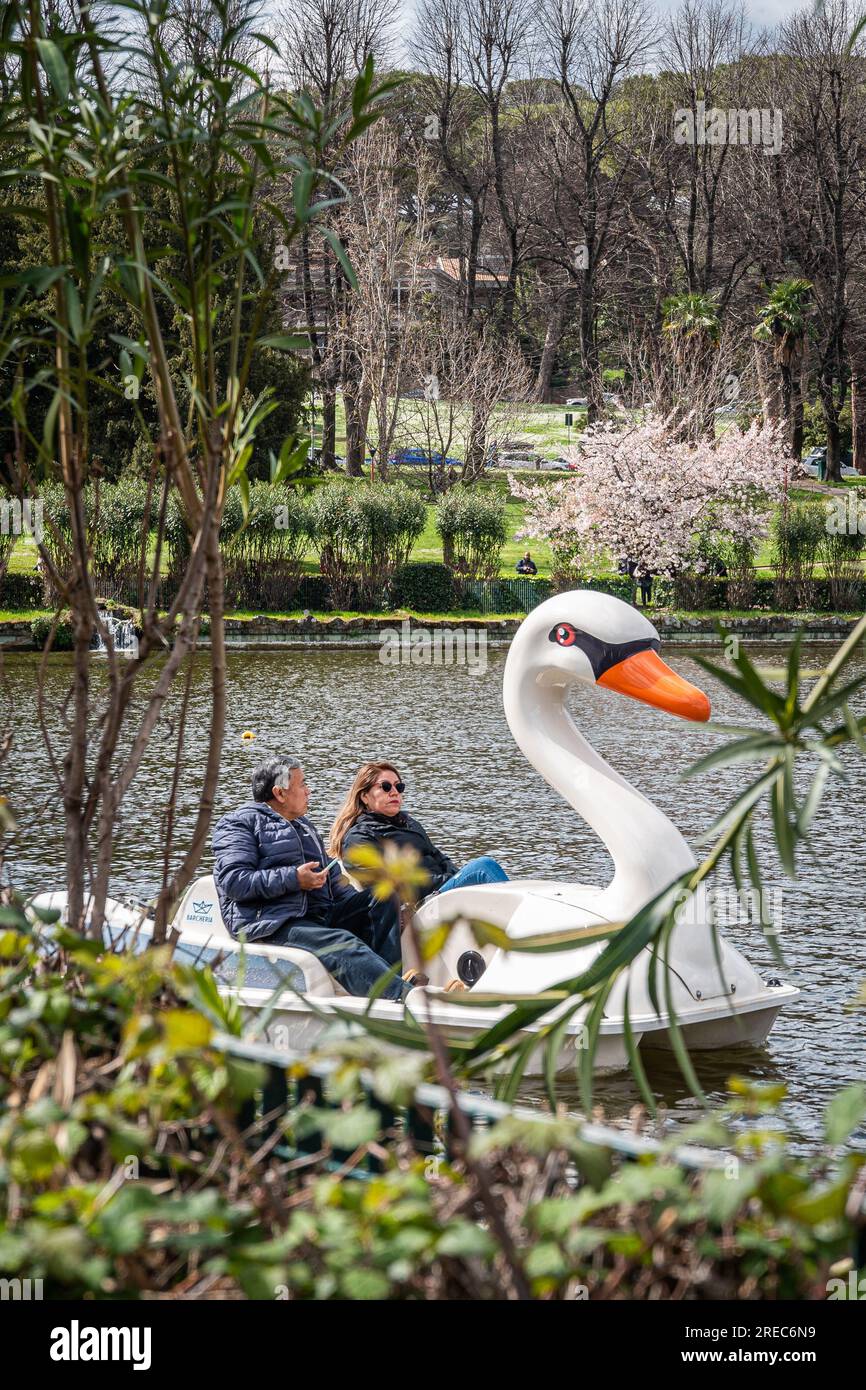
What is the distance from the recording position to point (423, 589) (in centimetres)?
2919

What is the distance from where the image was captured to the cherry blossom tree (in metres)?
30.3

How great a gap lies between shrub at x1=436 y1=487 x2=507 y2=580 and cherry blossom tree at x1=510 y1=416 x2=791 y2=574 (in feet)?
Answer: 6.49

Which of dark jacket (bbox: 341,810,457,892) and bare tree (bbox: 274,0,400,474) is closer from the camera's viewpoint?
dark jacket (bbox: 341,810,457,892)

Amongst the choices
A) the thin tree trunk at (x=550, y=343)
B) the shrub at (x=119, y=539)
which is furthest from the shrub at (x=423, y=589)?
the thin tree trunk at (x=550, y=343)

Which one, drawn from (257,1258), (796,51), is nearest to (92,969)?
(257,1258)

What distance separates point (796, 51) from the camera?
45625 millimetres

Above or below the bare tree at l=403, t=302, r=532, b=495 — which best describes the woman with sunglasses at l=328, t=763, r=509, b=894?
below

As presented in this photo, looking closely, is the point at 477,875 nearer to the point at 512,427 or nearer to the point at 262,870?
the point at 262,870

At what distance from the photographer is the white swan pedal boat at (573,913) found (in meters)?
5.91

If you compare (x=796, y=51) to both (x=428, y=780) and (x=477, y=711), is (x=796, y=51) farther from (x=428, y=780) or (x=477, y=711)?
(x=428, y=780)

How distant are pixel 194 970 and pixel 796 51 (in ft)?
161

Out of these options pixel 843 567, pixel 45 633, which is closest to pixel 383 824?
pixel 45 633
